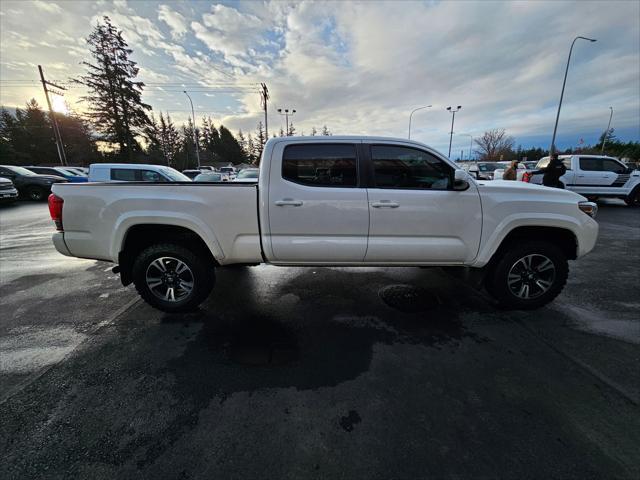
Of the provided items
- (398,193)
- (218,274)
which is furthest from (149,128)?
(398,193)

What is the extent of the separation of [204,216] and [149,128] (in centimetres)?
4345

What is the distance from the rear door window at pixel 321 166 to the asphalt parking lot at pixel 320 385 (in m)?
1.58

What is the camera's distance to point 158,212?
9.89ft

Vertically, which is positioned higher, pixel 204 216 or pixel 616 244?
pixel 204 216

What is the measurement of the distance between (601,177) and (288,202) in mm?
14692

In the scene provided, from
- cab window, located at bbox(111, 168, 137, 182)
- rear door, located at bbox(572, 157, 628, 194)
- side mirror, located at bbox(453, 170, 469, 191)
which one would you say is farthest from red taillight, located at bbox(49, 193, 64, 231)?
rear door, located at bbox(572, 157, 628, 194)

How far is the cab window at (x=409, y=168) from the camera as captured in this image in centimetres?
316

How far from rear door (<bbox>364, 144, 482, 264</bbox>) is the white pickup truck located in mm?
12

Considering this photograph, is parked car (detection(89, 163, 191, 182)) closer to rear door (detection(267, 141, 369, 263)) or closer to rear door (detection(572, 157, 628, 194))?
rear door (detection(267, 141, 369, 263))

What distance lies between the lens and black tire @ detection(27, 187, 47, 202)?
13602mm

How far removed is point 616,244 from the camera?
20.9 feet

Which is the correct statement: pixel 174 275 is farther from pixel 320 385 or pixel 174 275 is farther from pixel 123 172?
pixel 123 172

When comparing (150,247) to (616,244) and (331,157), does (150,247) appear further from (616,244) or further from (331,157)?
(616,244)

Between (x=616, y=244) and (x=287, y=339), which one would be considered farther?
(x=616, y=244)
